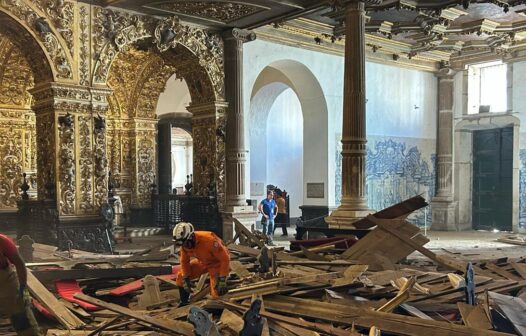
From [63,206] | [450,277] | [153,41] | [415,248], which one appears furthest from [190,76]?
[450,277]

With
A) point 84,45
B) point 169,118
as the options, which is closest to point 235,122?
point 84,45

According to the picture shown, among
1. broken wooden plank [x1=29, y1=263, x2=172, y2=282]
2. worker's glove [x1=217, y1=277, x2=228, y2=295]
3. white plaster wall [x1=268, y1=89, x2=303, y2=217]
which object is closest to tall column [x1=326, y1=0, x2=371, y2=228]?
broken wooden plank [x1=29, y1=263, x2=172, y2=282]

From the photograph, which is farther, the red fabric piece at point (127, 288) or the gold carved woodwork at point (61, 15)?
the gold carved woodwork at point (61, 15)

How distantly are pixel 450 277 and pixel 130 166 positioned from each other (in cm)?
1166

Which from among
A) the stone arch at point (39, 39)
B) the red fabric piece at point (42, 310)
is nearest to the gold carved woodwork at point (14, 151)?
the stone arch at point (39, 39)

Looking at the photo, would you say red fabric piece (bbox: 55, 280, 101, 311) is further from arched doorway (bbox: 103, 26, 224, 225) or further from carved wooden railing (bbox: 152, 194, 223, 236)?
arched doorway (bbox: 103, 26, 224, 225)

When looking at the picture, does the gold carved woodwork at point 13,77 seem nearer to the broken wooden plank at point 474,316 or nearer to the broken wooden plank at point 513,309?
the broken wooden plank at point 474,316

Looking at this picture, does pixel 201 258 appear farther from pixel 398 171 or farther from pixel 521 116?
pixel 521 116

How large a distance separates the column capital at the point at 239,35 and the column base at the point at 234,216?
12.6 feet

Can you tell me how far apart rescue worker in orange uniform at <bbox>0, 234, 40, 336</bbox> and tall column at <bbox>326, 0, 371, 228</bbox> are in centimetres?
643

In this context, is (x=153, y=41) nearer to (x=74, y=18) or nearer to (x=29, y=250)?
(x=74, y=18)

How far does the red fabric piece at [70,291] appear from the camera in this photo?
620 cm

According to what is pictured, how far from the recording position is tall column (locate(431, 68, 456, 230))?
61.9ft

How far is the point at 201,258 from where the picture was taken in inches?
231
